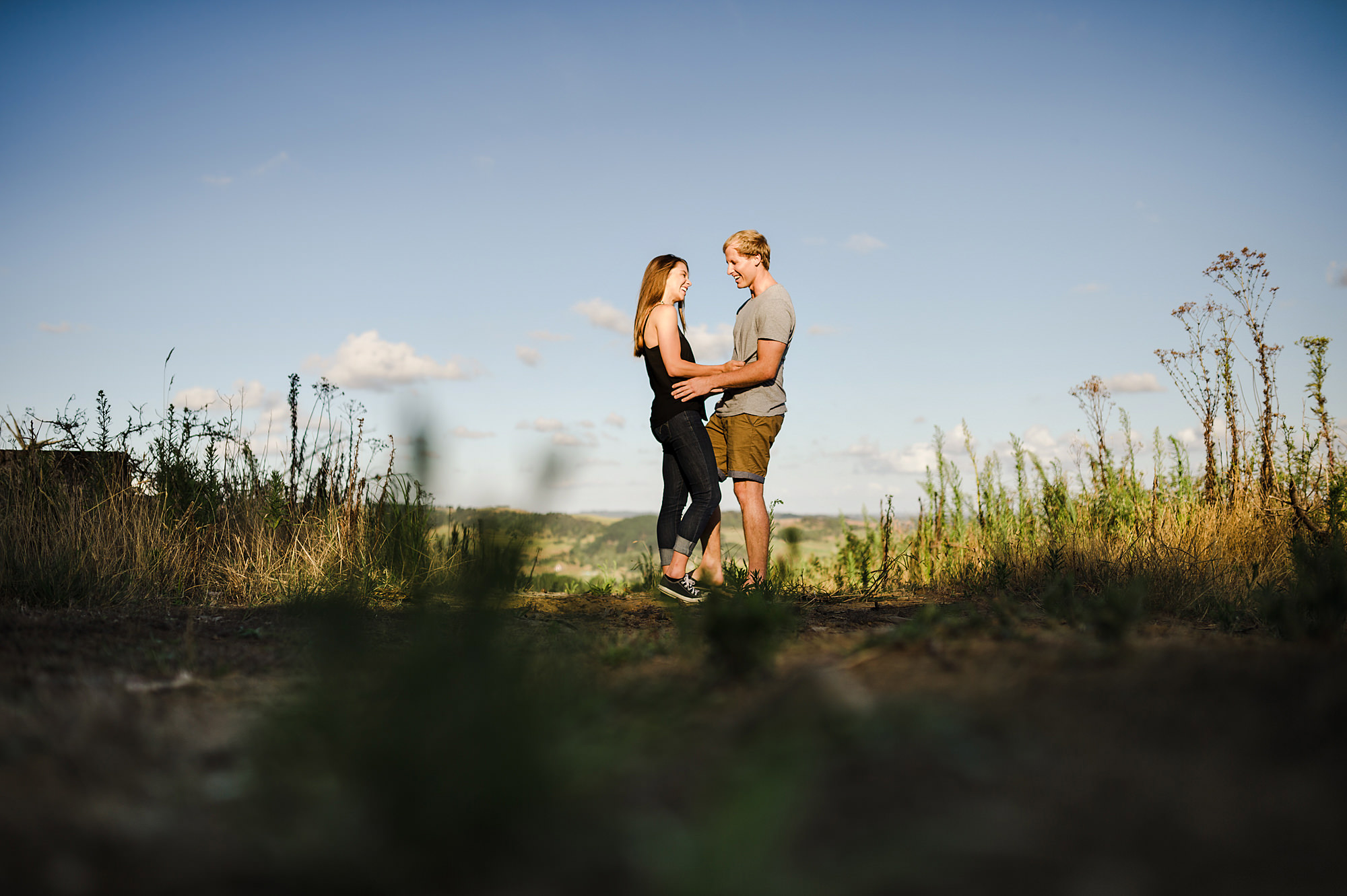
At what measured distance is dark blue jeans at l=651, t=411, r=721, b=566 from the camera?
4.88 metres

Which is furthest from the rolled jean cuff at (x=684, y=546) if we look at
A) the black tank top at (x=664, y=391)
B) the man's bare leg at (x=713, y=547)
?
the black tank top at (x=664, y=391)

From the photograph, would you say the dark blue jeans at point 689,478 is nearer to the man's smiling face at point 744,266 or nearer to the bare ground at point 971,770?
the man's smiling face at point 744,266

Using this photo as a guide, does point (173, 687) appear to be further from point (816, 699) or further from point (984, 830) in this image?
point (984, 830)

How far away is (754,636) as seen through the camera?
188 cm

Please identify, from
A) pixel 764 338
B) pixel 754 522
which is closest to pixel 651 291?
pixel 764 338

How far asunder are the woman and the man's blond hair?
0.39m

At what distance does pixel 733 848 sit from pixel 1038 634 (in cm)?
185

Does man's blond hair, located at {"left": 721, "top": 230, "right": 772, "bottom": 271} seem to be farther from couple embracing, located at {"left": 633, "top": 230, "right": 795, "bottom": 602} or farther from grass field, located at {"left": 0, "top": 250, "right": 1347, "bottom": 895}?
grass field, located at {"left": 0, "top": 250, "right": 1347, "bottom": 895}

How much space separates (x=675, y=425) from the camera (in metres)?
4.89

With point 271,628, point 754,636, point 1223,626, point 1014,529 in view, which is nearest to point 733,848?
point 754,636

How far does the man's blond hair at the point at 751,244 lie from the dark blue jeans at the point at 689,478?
1.14 metres

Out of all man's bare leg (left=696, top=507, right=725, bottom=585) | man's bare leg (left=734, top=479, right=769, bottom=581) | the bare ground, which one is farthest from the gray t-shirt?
the bare ground

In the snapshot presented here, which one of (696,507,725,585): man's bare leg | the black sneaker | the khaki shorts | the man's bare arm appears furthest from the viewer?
(696,507,725,585): man's bare leg

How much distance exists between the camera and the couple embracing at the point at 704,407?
4879 millimetres
